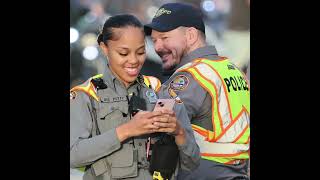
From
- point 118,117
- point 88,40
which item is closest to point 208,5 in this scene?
point 88,40

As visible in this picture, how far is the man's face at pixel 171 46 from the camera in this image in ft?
6.18

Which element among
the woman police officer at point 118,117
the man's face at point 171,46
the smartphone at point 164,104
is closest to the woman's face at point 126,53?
the woman police officer at point 118,117

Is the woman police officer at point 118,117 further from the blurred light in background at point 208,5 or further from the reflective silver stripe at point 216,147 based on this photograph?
the blurred light in background at point 208,5

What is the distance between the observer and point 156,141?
1651 millimetres

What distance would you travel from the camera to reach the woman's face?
1.63 m

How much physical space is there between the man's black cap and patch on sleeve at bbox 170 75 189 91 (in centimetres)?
18

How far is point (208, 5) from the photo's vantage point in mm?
1969

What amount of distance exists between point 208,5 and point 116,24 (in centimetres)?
46

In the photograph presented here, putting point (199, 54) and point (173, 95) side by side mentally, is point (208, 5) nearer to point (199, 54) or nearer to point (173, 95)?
point (199, 54)

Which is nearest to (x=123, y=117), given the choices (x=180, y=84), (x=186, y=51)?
(x=180, y=84)

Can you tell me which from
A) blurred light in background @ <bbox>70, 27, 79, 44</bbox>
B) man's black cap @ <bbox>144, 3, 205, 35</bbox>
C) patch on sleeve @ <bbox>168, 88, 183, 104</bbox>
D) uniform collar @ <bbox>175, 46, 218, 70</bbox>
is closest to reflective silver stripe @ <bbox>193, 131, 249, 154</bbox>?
patch on sleeve @ <bbox>168, 88, 183, 104</bbox>

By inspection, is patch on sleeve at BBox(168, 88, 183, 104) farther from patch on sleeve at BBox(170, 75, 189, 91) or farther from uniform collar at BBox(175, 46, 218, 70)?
uniform collar at BBox(175, 46, 218, 70)
